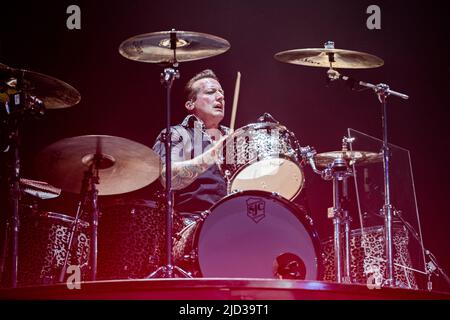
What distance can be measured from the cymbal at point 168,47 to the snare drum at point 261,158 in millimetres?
491

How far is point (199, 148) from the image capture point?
3879mm

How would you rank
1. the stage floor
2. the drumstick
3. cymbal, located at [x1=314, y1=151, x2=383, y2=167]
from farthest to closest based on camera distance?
1. cymbal, located at [x1=314, y1=151, x2=383, y2=167]
2. the drumstick
3. the stage floor

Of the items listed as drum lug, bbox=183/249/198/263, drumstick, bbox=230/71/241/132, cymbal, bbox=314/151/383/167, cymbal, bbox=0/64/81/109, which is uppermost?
drumstick, bbox=230/71/241/132

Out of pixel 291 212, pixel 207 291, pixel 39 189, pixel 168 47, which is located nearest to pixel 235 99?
pixel 168 47

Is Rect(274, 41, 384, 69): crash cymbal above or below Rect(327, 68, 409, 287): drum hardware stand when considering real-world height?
above

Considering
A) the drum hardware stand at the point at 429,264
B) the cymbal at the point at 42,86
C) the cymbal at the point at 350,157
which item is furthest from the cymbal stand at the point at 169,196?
the drum hardware stand at the point at 429,264

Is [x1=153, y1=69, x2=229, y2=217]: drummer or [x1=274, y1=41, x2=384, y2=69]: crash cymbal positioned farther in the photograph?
[x1=274, y1=41, x2=384, y2=69]: crash cymbal

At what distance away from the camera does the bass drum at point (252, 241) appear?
9.86 ft

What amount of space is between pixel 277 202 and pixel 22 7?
5.84ft

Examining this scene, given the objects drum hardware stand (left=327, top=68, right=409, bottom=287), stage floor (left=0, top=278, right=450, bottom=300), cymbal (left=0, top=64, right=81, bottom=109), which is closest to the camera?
stage floor (left=0, top=278, right=450, bottom=300)

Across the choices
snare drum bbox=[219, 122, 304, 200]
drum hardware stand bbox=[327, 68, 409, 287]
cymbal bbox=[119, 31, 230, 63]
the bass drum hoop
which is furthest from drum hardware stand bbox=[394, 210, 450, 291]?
cymbal bbox=[119, 31, 230, 63]

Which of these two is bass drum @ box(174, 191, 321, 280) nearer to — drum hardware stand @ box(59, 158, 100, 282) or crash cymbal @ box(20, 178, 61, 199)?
drum hardware stand @ box(59, 158, 100, 282)

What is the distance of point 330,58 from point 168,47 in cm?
98

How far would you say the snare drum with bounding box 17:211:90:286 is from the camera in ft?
11.0
